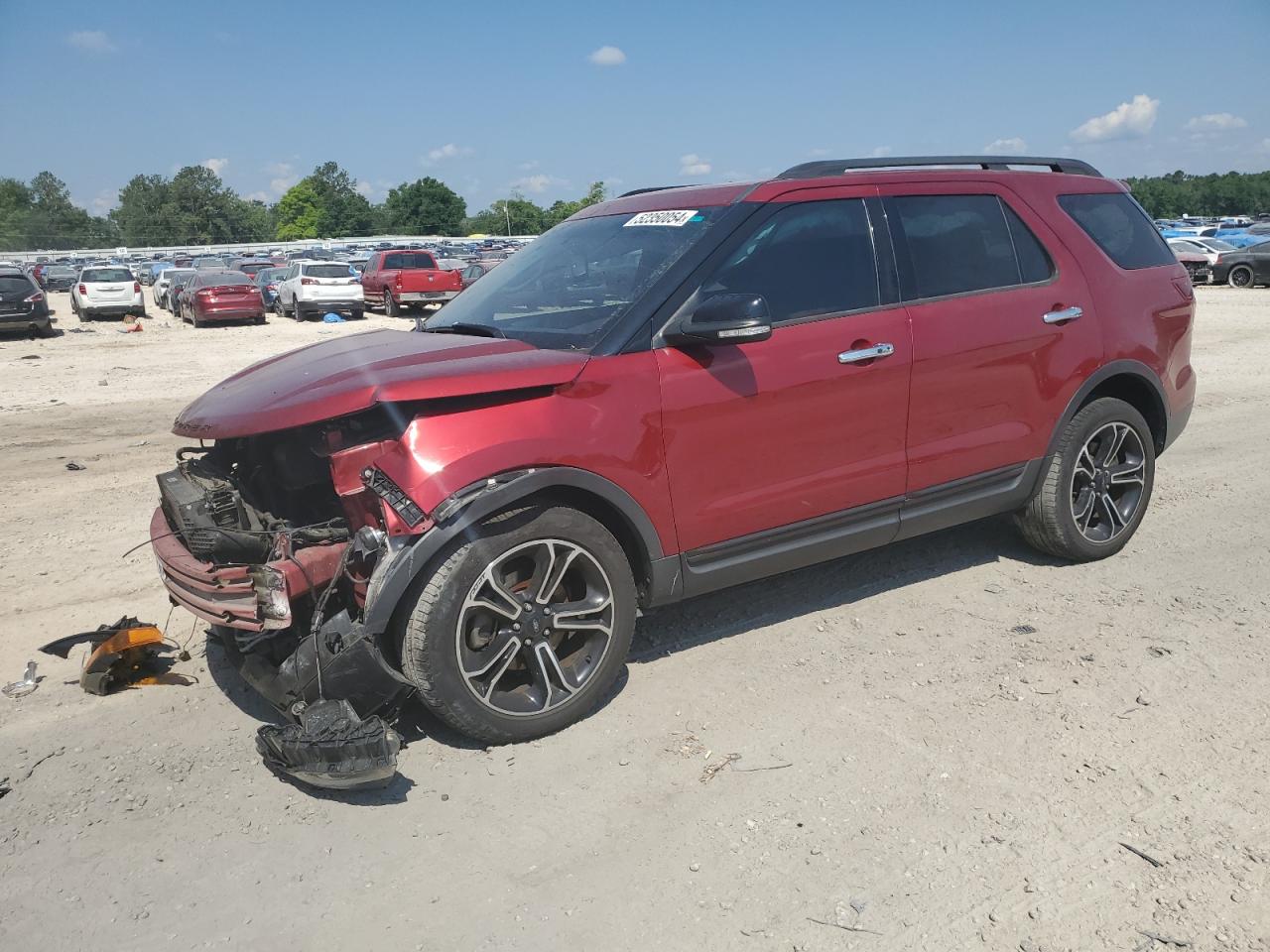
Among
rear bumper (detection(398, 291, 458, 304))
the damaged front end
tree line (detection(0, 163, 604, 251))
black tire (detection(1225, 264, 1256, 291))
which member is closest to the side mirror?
the damaged front end

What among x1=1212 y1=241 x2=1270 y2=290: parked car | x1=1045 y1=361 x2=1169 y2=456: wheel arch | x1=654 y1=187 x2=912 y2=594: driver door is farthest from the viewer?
x1=1212 y1=241 x2=1270 y2=290: parked car

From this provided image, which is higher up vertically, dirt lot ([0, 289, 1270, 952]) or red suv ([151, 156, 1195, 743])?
red suv ([151, 156, 1195, 743])

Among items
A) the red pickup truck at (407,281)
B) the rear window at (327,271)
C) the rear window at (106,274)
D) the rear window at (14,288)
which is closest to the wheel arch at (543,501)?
the rear window at (14,288)

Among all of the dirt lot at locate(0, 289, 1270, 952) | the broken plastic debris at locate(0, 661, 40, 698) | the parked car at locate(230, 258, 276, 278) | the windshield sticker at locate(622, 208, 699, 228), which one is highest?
the parked car at locate(230, 258, 276, 278)

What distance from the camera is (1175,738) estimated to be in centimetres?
344

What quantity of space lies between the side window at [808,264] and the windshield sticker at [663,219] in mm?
325

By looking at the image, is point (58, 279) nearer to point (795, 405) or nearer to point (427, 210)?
point (795, 405)

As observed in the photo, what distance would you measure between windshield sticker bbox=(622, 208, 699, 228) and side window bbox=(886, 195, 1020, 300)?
0.96 meters

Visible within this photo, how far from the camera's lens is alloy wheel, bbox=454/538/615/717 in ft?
11.2

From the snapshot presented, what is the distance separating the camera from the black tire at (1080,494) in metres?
4.90

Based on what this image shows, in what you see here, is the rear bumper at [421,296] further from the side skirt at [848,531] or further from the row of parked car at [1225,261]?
the side skirt at [848,531]

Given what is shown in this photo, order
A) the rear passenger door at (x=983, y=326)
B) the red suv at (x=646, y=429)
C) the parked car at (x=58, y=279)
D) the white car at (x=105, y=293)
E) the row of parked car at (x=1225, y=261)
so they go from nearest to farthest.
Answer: the red suv at (x=646, y=429), the rear passenger door at (x=983, y=326), the row of parked car at (x=1225, y=261), the white car at (x=105, y=293), the parked car at (x=58, y=279)

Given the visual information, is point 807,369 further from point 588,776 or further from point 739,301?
point 588,776

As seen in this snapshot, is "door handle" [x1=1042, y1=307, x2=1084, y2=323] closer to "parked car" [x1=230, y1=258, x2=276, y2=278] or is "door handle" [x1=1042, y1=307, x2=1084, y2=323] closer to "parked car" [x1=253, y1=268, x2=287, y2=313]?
"parked car" [x1=253, y1=268, x2=287, y2=313]
